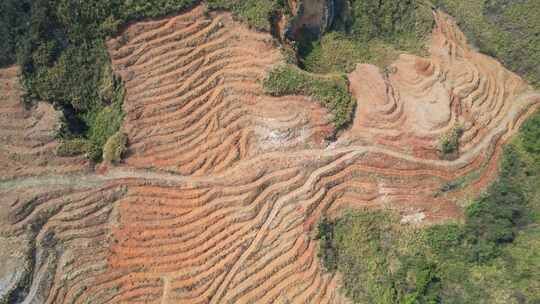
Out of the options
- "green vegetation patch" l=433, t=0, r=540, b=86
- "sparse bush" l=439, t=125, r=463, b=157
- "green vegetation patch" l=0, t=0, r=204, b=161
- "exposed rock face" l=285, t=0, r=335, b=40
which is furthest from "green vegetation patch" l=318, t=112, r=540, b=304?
"green vegetation patch" l=0, t=0, r=204, b=161

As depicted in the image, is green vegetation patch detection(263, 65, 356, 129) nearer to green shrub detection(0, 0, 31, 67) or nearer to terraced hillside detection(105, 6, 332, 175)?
terraced hillside detection(105, 6, 332, 175)

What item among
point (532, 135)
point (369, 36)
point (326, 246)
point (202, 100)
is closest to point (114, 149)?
point (202, 100)

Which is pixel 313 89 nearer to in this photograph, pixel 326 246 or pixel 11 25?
pixel 326 246

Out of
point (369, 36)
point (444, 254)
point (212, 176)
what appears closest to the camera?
point (212, 176)

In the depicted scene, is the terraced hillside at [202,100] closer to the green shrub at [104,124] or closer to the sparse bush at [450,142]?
the green shrub at [104,124]

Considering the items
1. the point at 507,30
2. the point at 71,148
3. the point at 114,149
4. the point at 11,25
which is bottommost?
the point at 71,148

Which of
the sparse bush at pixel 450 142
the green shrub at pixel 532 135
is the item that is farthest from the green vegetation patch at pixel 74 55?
the green shrub at pixel 532 135
